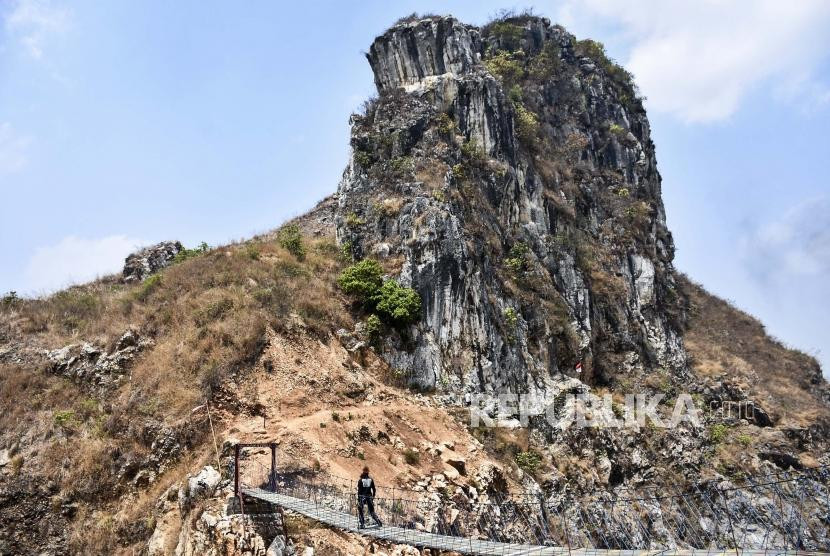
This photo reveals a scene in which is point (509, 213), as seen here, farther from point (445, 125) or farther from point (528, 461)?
point (528, 461)

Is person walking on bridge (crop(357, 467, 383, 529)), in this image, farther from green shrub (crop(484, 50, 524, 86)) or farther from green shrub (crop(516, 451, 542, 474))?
green shrub (crop(484, 50, 524, 86))

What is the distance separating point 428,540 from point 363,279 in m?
16.2

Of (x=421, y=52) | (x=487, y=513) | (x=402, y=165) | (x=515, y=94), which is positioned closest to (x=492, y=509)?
(x=487, y=513)

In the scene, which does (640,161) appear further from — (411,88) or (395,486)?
(395,486)

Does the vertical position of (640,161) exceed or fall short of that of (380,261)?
it exceeds it

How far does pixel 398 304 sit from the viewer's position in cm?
2755

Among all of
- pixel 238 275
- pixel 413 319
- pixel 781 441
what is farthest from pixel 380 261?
pixel 781 441

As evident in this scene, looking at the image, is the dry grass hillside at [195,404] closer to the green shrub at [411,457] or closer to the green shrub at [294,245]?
the green shrub at [411,457]

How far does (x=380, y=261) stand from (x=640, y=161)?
33.5m

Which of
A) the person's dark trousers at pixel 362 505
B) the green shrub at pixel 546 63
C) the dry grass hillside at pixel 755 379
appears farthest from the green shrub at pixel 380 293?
the green shrub at pixel 546 63

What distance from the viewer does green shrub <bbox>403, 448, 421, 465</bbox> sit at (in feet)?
70.3

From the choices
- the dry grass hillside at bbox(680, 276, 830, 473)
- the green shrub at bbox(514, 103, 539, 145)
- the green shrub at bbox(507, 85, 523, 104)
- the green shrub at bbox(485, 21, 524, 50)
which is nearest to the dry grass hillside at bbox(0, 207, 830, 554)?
the dry grass hillside at bbox(680, 276, 830, 473)

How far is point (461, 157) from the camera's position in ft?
116

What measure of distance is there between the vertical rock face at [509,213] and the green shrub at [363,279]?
43.8 inches
